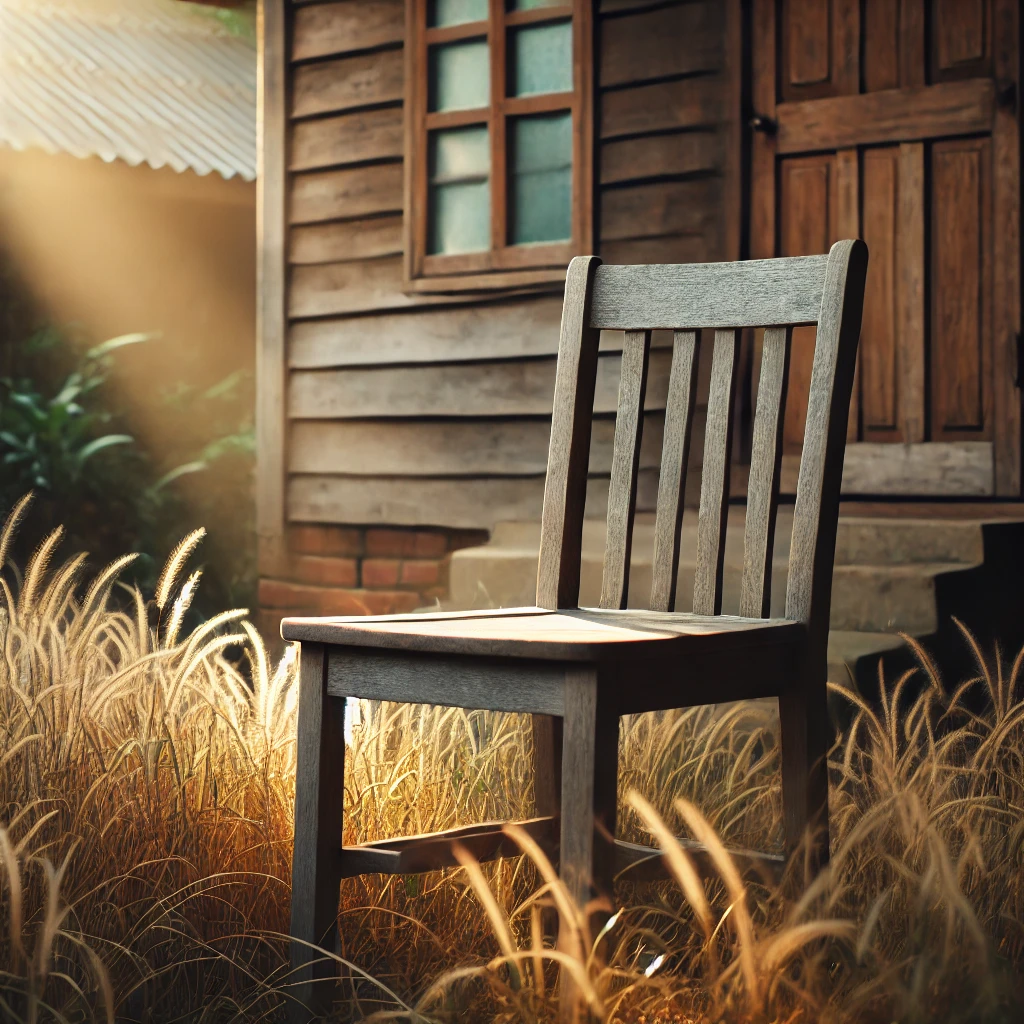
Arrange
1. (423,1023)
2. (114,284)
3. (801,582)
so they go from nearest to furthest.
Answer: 1. (423,1023)
2. (801,582)
3. (114,284)

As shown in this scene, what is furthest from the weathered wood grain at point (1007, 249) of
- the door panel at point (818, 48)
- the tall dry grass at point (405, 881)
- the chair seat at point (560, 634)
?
the chair seat at point (560, 634)

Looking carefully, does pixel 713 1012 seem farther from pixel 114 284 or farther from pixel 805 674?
pixel 114 284

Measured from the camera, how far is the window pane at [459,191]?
15.3 feet

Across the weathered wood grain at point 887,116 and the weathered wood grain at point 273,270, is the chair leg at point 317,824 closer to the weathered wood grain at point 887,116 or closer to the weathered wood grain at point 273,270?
the weathered wood grain at point 887,116

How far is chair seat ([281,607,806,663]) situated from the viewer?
1690 millimetres

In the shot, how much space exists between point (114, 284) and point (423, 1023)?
30.1 ft

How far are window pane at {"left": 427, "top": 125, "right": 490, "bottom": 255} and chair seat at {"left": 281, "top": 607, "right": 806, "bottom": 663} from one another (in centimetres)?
276

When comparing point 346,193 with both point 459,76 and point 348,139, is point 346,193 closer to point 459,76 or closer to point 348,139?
point 348,139

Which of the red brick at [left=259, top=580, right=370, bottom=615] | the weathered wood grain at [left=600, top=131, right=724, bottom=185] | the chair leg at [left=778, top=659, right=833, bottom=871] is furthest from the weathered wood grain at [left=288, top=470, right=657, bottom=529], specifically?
the chair leg at [left=778, top=659, right=833, bottom=871]

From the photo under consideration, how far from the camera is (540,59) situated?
14.9ft

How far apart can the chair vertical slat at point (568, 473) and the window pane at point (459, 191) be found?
245 cm

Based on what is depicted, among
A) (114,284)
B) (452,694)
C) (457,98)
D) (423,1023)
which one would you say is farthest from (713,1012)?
(114,284)

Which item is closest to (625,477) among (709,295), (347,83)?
(709,295)

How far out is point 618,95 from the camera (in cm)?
439
